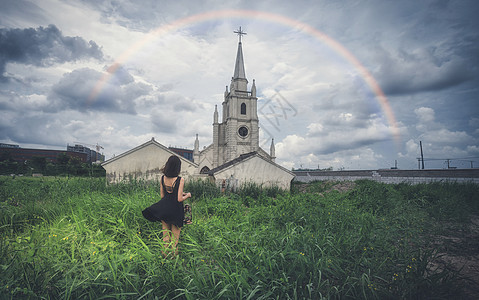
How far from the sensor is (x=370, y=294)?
271 cm

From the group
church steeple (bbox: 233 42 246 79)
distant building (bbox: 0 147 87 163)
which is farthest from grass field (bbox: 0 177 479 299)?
distant building (bbox: 0 147 87 163)

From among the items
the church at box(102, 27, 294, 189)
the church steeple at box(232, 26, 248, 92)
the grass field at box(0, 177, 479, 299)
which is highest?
the church steeple at box(232, 26, 248, 92)

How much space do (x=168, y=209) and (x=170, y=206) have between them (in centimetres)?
6

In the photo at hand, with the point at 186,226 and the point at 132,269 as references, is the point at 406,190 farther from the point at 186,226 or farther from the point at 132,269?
the point at 132,269

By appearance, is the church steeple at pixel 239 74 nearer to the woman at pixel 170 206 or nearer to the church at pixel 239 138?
the church at pixel 239 138

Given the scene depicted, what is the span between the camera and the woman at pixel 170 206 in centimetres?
389

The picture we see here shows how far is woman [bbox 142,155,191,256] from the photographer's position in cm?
389

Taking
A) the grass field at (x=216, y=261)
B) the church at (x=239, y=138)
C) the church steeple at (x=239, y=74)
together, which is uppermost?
the church steeple at (x=239, y=74)

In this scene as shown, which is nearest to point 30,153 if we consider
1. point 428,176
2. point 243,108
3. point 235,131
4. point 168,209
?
point 235,131

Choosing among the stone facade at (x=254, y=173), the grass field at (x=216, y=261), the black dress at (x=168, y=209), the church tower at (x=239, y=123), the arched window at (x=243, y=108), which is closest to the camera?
the grass field at (x=216, y=261)

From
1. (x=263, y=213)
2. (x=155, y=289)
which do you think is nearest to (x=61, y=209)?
(x=155, y=289)

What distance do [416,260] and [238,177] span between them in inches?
546

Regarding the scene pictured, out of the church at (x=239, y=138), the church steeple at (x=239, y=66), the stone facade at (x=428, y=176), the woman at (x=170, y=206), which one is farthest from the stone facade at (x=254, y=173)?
the church steeple at (x=239, y=66)

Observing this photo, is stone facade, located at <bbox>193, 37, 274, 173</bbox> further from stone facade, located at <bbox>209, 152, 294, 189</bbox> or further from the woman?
the woman
